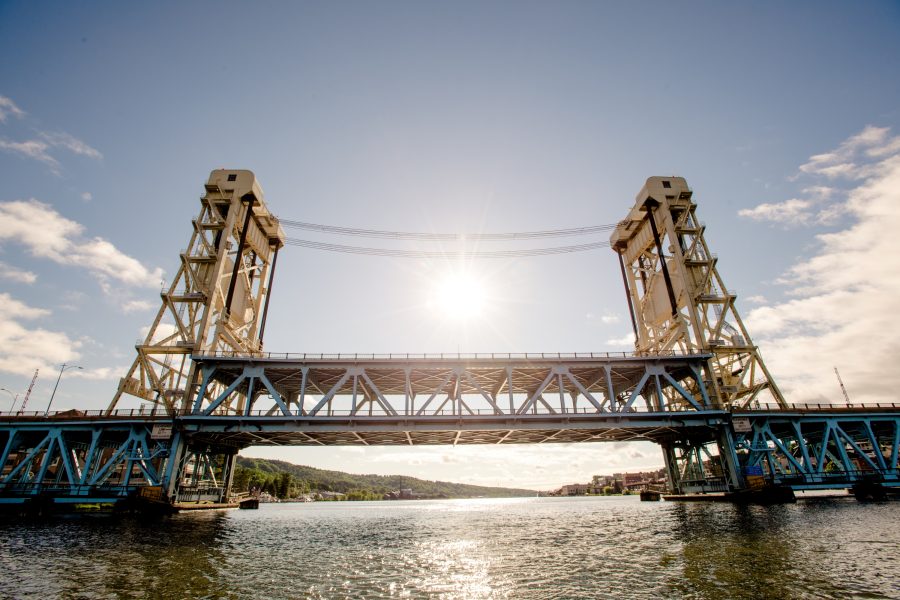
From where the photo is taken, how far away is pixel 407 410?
35.1m

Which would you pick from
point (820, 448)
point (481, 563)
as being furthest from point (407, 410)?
point (820, 448)

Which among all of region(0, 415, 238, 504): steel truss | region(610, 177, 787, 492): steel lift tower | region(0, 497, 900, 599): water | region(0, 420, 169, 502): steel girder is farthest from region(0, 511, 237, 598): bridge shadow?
region(610, 177, 787, 492): steel lift tower

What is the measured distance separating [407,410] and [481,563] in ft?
71.1

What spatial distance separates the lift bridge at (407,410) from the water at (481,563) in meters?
13.3

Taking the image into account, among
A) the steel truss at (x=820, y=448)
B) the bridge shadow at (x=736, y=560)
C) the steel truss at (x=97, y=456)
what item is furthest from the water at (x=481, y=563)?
the steel truss at (x=820, y=448)

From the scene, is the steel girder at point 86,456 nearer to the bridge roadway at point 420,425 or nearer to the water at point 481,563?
the bridge roadway at point 420,425

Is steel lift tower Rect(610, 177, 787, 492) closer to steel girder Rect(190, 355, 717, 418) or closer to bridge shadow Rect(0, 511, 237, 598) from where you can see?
steel girder Rect(190, 355, 717, 418)

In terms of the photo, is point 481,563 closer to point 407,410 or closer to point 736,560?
point 736,560

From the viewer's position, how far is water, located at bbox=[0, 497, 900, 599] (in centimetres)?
1005

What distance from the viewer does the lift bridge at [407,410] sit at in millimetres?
34656

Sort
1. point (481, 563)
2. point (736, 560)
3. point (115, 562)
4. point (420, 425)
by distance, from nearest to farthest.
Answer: point (736, 560)
point (115, 562)
point (481, 563)
point (420, 425)

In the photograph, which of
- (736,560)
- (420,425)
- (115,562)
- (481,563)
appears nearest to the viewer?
(736,560)

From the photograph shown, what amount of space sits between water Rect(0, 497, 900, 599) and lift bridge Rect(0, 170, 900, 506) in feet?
43.5

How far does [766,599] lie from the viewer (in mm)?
8672
